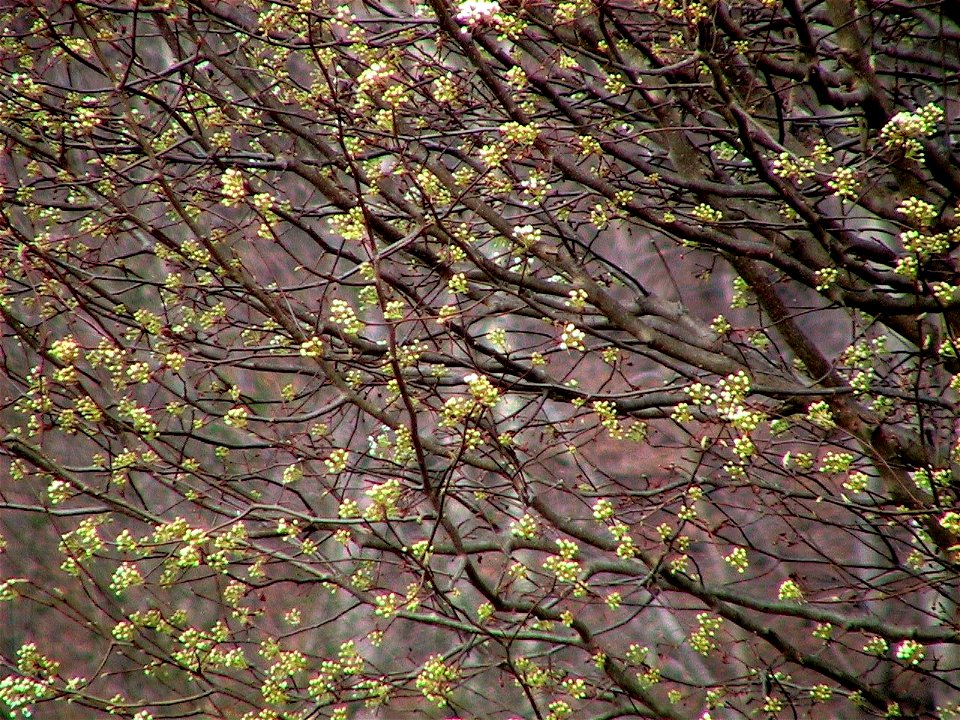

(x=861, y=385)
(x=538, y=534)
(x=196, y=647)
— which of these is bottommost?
(x=196, y=647)

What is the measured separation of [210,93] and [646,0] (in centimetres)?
249

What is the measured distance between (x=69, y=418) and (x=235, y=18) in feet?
9.05

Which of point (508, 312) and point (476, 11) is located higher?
point (476, 11)

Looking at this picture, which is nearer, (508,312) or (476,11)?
(476,11)

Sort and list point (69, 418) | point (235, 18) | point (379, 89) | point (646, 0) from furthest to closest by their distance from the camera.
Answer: point (235, 18)
point (69, 418)
point (646, 0)
point (379, 89)

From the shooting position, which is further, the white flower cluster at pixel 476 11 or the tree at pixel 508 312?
the tree at pixel 508 312

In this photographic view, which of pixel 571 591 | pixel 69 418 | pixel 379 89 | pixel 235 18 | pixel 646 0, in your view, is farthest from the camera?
pixel 235 18

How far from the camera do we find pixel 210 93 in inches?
220

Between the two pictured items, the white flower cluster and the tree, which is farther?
the tree

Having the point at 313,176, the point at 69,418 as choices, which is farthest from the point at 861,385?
the point at 69,418

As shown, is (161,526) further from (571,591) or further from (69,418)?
(571,591)

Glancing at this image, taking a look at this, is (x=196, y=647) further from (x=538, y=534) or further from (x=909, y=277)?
(x=909, y=277)

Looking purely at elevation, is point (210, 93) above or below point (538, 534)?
above

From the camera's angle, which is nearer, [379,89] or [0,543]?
[379,89]
